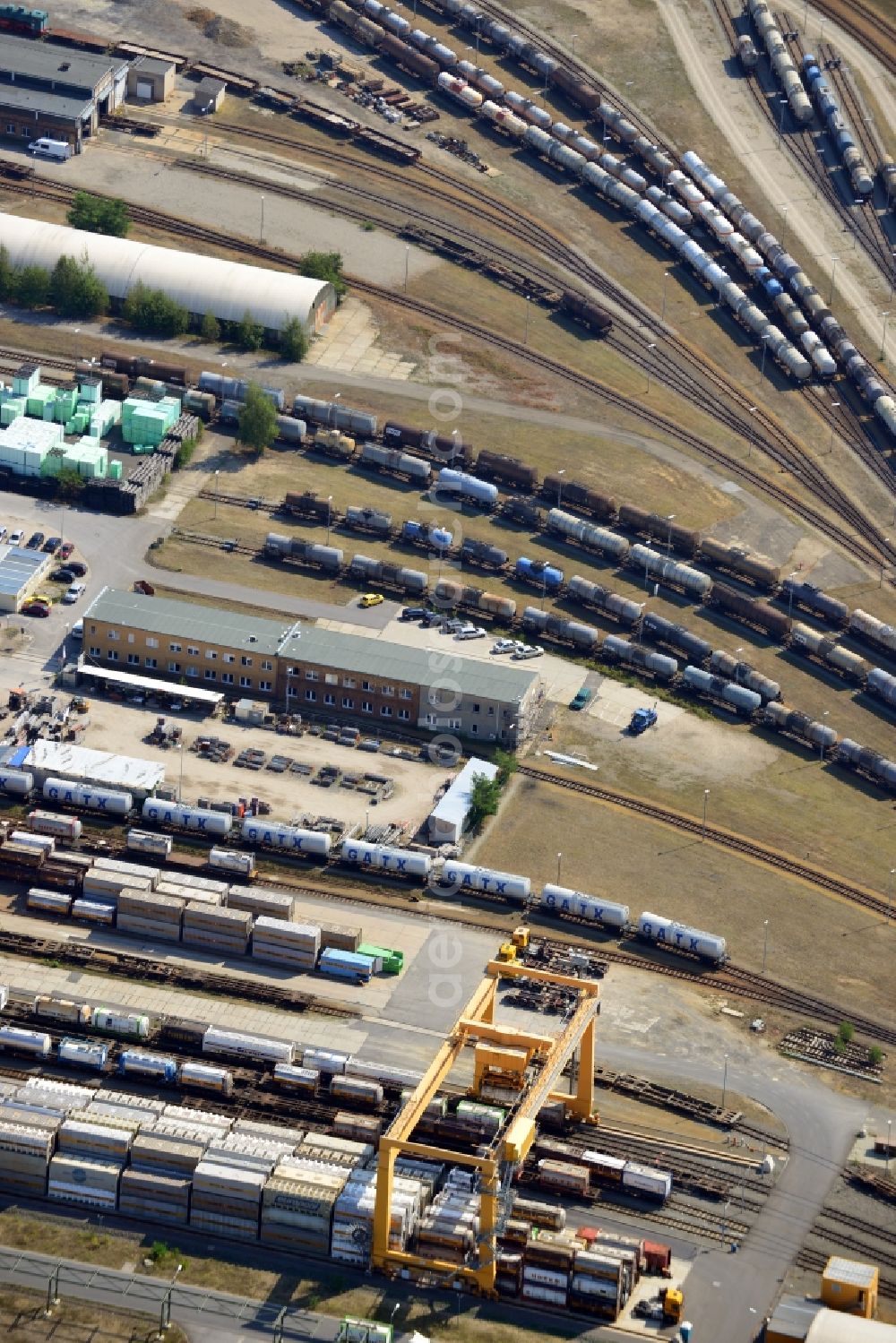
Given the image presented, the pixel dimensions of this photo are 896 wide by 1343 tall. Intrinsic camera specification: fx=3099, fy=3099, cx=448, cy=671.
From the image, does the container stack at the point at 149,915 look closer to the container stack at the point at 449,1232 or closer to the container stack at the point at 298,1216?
the container stack at the point at 298,1216

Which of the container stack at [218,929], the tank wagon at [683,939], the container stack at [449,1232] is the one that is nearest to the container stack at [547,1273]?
the container stack at [449,1232]

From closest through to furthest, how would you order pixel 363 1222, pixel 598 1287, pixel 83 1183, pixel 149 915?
pixel 598 1287 → pixel 363 1222 → pixel 83 1183 → pixel 149 915

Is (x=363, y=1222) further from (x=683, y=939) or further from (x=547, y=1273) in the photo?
(x=683, y=939)

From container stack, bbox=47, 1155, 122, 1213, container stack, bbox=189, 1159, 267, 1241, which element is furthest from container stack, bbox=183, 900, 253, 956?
container stack, bbox=189, 1159, 267, 1241

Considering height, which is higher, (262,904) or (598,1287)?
(262,904)

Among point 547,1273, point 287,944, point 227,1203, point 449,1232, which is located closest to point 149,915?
Answer: point 287,944

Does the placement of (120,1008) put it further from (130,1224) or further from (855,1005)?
(855,1005)

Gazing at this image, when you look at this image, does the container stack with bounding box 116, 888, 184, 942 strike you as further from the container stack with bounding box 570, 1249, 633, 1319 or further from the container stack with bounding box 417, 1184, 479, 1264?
the container stack with bounding box 570, 1249, 633, 1319
